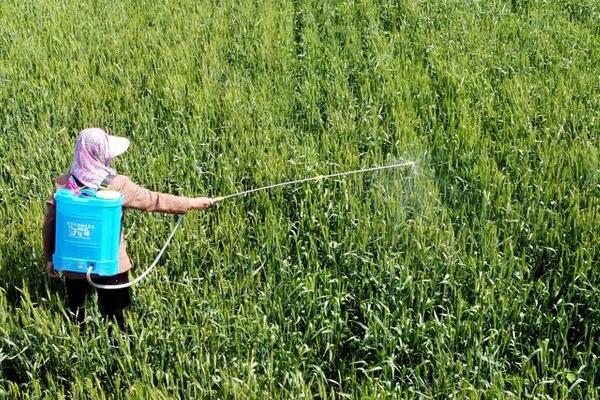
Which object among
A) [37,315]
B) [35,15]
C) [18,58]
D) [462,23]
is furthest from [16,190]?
[462,23]

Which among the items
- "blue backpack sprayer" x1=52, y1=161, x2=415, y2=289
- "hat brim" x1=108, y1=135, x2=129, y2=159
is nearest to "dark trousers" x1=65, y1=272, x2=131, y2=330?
"blue backpack sprayer" x1=52, y1=161, x2=415, y2=289

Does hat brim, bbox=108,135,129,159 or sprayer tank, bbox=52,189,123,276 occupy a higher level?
hat brim, bbox=108,135,129,159

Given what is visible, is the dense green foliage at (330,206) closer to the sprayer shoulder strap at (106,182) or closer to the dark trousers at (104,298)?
the dark trousers at (104,298)

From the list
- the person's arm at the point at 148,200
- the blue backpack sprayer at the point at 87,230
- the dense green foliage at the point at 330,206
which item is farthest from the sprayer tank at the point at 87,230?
the dense green foliage at the point at 330,206

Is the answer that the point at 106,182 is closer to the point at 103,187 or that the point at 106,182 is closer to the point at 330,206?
the point at 103,187

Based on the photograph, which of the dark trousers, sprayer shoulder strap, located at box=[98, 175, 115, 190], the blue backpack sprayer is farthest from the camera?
the dark trousers

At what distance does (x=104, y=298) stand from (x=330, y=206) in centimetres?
117

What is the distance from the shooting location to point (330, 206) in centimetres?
364

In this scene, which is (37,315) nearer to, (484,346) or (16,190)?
(16,190)

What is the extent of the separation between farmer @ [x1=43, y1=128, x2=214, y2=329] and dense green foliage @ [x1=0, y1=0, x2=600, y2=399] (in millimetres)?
83

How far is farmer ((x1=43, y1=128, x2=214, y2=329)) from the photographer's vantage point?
2814 mm

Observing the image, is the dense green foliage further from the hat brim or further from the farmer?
the hat brim

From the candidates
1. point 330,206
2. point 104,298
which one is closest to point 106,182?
point 104,298

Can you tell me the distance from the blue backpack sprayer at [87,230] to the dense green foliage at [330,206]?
0.30 metres
